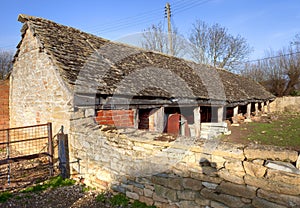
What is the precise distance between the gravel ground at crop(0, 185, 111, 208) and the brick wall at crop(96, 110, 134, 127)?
1720 millimetres

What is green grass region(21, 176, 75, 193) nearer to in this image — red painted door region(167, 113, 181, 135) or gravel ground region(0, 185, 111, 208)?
gravel ground region(0, 185, 111, 208)

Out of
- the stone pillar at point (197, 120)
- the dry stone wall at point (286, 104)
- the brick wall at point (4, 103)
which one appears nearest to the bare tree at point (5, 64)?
the brick wall at point (4, 103)

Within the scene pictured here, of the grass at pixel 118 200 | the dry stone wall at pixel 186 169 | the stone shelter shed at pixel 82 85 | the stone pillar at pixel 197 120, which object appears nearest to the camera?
the dry stone wall at pixel 186 169

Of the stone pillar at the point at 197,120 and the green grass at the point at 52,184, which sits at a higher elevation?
the stone pillar at the point at 197,120

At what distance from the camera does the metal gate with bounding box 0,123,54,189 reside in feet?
15.8

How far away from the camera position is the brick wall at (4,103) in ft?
26.7

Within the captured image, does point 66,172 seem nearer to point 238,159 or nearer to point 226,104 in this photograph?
point 238,159

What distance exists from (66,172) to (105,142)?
1738 millimetres

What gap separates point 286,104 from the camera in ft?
73.9

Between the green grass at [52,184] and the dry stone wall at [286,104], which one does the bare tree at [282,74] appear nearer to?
the dry stone wall at [286,104]

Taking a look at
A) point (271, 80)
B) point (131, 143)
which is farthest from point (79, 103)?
point (271, 80)

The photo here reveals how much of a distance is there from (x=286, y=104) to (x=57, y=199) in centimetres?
2489

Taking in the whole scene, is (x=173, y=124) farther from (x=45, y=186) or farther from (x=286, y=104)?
(x=286, y=104)

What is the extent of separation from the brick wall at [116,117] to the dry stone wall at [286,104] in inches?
867
